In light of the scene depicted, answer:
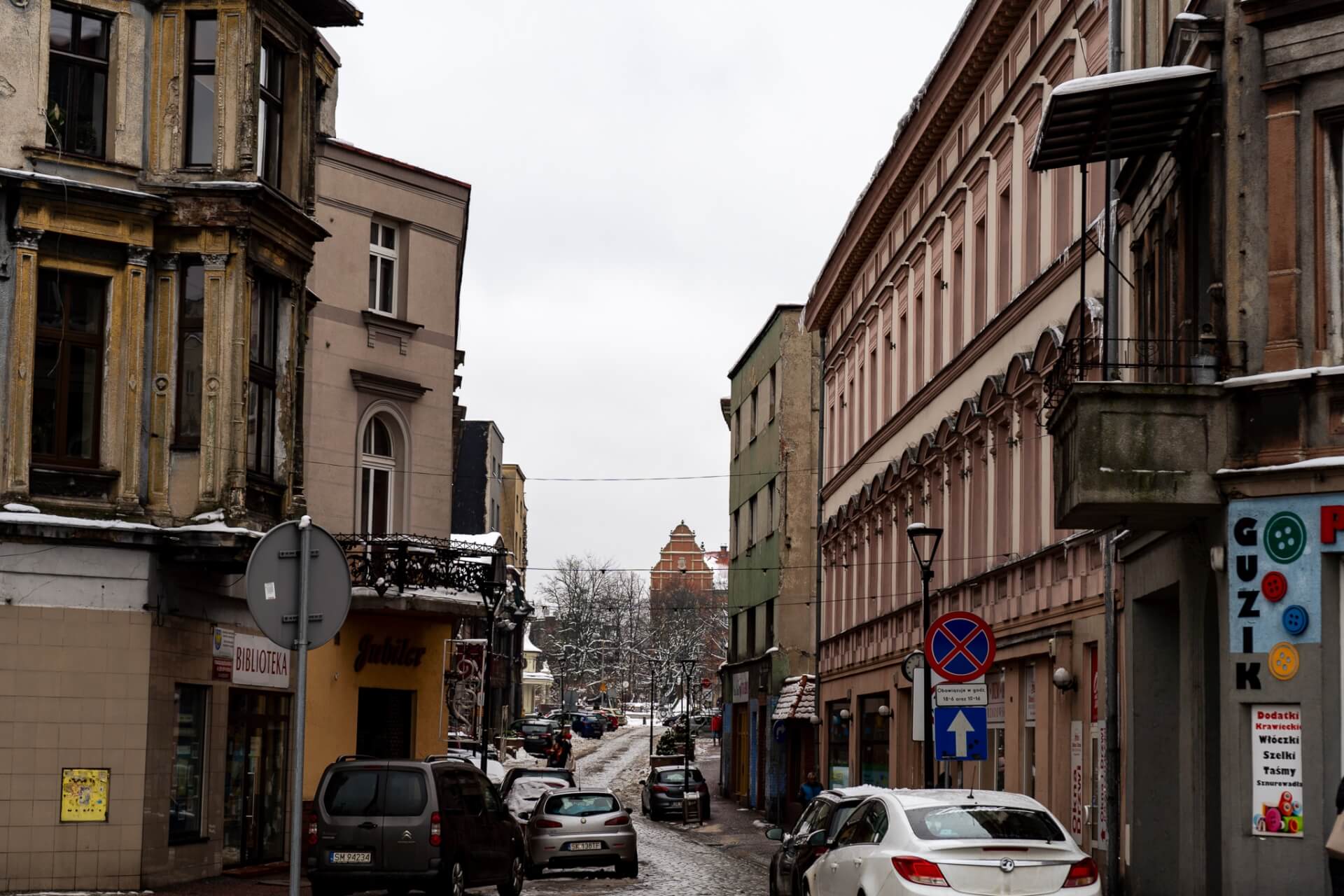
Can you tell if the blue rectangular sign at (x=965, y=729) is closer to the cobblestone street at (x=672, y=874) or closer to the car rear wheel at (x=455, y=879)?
the cobblestone street at (x=672, y=874)

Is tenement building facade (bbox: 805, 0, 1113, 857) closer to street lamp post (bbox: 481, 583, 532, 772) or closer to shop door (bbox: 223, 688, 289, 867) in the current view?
street lamp post (bbox: 481, 583, 532, 772)

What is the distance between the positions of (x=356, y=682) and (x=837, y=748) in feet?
51.8

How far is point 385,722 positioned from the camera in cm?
3434

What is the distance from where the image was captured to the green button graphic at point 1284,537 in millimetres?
14625

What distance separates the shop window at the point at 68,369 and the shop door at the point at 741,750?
4090cm

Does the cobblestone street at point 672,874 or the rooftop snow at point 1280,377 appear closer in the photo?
the rooftop snow at point 1280,377

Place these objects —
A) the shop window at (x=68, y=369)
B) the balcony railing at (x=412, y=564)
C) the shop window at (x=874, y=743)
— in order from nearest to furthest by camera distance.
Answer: the shop window at (x=68, y=369), the balcony railing at (x=412, y=564), the shop window at (x=874, y=743)

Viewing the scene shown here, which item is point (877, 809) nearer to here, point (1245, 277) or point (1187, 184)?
point (1245, 277)

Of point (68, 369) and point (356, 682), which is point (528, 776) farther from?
point (68, 369)

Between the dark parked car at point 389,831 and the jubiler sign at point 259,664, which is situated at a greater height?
the jubiler sign at point 259,664

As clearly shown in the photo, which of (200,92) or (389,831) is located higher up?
(200,92)

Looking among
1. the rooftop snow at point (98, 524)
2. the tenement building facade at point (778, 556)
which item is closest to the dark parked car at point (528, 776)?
the tenement building facade at point (778, 556)

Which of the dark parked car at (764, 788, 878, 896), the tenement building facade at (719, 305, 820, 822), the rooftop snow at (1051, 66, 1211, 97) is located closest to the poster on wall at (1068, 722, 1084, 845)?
the dark parked car at (764, 788, 878, 896)

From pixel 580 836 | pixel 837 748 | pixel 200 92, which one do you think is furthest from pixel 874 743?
pixel 200 92
